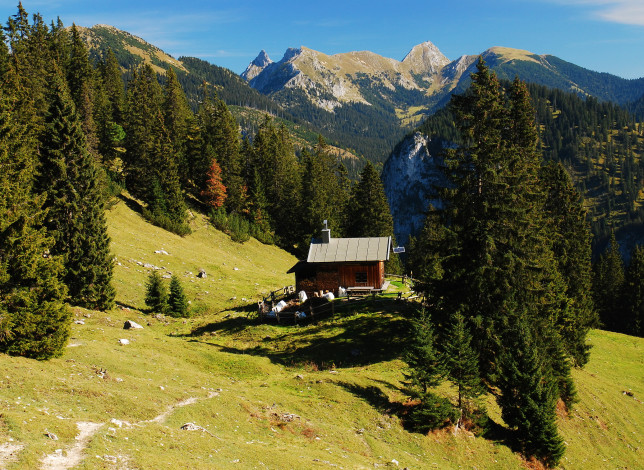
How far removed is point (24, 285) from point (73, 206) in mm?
13999

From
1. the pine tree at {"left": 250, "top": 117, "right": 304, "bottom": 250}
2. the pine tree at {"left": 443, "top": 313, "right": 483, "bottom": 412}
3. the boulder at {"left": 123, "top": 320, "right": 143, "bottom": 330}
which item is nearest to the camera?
the pine tree at {"left": 443, "top": 313, "right": 483, "bottom": 412}

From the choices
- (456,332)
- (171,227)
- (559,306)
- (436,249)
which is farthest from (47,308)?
(171,227)

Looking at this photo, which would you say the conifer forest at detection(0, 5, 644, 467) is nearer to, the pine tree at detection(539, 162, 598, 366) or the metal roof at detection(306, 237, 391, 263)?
the pine tree at detection(539, 162, 598, 366)

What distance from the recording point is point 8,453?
10469 millimetres

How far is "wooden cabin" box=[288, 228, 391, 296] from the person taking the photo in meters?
40.2

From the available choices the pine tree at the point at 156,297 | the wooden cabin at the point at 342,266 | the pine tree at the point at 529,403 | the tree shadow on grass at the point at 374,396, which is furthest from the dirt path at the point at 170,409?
the wooden cabin at the point at 342,266

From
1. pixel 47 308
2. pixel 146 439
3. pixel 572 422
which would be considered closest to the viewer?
pixel 146 439

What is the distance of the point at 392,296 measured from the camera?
40594 millimetres

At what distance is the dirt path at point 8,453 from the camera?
10017 mm

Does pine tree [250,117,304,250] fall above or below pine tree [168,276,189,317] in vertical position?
above

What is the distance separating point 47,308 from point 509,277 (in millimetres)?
24102

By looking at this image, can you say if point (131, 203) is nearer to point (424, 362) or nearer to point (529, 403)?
point (424, 362)

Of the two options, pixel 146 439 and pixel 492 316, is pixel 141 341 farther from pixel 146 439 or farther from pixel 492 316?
pixel 492 316

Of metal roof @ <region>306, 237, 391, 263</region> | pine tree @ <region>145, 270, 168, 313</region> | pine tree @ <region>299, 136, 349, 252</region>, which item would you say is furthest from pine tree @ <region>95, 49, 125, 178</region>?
metal roof @ <region>306, 237, 391, 263</region>
